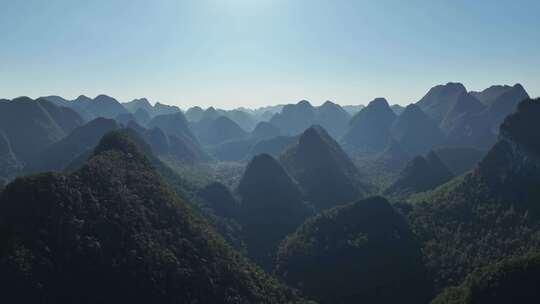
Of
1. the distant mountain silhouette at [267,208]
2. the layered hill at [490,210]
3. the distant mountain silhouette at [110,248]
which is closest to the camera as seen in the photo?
the distant mountain silhouette at [110,248]

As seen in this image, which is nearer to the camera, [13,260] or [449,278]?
[13,260]

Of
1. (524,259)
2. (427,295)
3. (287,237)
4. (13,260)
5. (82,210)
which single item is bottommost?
(427,295)

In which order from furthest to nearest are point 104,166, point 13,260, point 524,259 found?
point 104,166 < point 524,259 < point 13,260

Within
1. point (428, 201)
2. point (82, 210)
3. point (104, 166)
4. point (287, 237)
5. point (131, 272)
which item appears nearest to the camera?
point (131, 272)

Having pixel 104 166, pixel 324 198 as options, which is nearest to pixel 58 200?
pixel 104 166

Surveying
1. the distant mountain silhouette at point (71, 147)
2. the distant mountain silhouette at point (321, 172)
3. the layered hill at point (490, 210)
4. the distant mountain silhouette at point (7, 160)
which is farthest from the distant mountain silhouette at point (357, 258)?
the distant mountain silhouette at point (7, 160)

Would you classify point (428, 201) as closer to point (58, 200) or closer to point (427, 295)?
point (427, 295)

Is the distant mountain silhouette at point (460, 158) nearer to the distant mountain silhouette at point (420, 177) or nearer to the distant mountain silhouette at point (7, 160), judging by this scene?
the distant mountain silhouette at point (420, 177)
